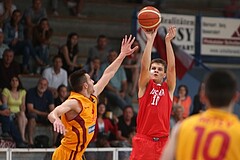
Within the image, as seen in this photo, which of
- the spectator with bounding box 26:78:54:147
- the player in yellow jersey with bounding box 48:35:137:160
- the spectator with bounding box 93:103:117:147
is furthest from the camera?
the spectator with bounding box 93:103:117:147

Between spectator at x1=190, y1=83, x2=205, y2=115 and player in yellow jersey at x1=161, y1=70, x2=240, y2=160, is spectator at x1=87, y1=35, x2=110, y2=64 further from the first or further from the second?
player in yellow jersey at x1=161, y1=70, x2=240, y2=160

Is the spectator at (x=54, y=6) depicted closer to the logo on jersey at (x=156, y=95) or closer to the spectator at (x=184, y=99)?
the spectator at (x=184, y=99)

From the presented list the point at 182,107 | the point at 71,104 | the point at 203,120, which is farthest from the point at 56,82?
the point at 203,120

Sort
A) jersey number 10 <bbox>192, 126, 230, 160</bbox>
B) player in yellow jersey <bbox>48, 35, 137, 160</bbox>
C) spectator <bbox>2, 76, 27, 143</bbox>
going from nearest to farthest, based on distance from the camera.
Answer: jersey number 10 <bbox>192, 126, 230, 160</bbox>
player in yellow jersey <bbox>48, 35, 137, 160</bbox>
spectator <bbox>2, 76, 27, 143</bbox>

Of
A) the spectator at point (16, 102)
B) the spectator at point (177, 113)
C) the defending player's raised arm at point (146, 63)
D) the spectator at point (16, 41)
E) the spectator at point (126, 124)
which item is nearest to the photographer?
the defending player's raised arm at point (146, 63)

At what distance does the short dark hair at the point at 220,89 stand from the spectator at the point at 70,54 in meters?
9.67

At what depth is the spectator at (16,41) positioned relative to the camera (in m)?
14.0

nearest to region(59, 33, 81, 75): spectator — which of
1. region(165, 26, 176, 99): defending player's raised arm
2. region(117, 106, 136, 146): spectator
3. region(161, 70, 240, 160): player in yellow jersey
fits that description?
region(117, 106, 136, 146): spectator

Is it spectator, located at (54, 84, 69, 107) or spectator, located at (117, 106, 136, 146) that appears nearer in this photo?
spectator, located at (54, 84, 69, 107)

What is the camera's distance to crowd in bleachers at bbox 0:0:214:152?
12680mm

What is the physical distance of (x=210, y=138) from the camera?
4613 mm

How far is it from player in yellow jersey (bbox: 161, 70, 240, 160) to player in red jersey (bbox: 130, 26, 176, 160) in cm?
400

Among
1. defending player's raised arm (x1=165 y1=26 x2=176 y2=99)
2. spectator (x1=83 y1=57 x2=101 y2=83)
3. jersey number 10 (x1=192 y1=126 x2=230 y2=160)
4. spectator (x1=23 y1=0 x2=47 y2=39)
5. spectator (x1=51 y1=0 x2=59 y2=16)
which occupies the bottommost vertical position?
jersey number 10 (x1=192 y1=126 x2=230 y2=160)

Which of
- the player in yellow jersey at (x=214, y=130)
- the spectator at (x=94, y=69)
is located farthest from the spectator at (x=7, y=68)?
the player in yellow jersey at (x=214, y=130)
